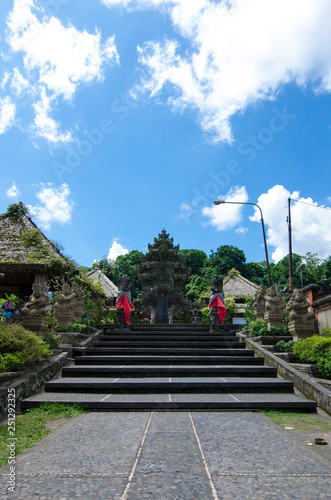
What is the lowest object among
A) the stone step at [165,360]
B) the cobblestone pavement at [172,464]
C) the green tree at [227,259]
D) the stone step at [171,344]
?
the cobblestone pavement at [172,464]

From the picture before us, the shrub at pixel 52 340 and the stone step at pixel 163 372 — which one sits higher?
the shrub at pixel 52 340

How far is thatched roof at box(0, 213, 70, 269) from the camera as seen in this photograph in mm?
12875

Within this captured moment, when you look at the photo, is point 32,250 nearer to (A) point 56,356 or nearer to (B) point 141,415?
(A) point 56,356

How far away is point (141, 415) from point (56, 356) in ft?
10.7

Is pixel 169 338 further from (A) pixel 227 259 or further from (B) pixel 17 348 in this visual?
(A) pixel 227 259

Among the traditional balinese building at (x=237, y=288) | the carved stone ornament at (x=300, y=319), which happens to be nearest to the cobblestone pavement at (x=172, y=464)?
the carved stone ornament at (x=300, y=319)

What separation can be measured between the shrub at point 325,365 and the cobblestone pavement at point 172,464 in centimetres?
249

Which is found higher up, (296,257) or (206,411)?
(296,257)

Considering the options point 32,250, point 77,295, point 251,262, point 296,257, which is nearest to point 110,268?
point 251,262

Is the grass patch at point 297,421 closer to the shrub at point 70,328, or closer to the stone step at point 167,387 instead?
the stone step at point 167,387

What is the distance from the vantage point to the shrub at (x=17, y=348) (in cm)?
539

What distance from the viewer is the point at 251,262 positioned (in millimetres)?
51781

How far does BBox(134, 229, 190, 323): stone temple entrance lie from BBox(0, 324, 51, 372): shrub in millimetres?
14427

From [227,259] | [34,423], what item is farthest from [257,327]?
[227,259]
